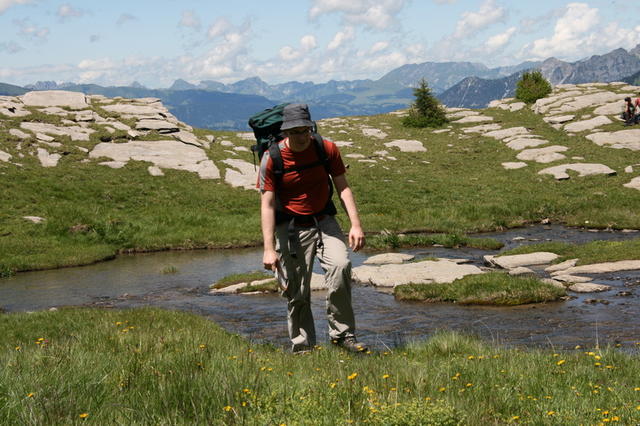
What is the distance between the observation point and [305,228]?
9.00 meters

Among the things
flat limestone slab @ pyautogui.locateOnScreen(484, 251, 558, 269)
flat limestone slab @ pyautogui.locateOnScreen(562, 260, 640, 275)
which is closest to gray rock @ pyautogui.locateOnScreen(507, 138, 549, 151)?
flat limestone slab @ pyautogui.locateOnScreen(484, 251, 558, 269)

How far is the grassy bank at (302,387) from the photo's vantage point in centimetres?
456

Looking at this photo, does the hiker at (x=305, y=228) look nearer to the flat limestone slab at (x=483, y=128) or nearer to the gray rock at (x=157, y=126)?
the gray rock at (x=157, y=126)

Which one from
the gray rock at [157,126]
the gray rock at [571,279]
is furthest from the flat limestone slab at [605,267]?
the gray rock at [157,126]

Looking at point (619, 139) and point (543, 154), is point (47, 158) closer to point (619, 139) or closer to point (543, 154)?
point (543, 154)

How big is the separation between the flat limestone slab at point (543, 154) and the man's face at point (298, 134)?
35.5m

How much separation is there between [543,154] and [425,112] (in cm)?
1533

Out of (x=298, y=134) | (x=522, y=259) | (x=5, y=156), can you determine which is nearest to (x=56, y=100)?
(x=5, y=156)

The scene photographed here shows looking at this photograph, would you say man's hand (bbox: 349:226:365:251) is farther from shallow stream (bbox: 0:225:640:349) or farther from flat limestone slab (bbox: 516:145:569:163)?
flat limestone slab (bbox: 516:145:569:163)

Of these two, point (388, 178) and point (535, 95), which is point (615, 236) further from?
point (535, 95)

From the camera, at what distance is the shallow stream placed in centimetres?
1220

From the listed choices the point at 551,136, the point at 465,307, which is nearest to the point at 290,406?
the point at 465,307

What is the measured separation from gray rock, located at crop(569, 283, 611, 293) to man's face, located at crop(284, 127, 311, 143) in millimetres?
10561

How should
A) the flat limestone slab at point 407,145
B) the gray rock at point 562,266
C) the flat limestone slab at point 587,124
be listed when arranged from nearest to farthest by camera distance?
the gray rock at point 562,266 < the flat limestone slab at point 587,124 < the flat limestone slab at point 407,145
